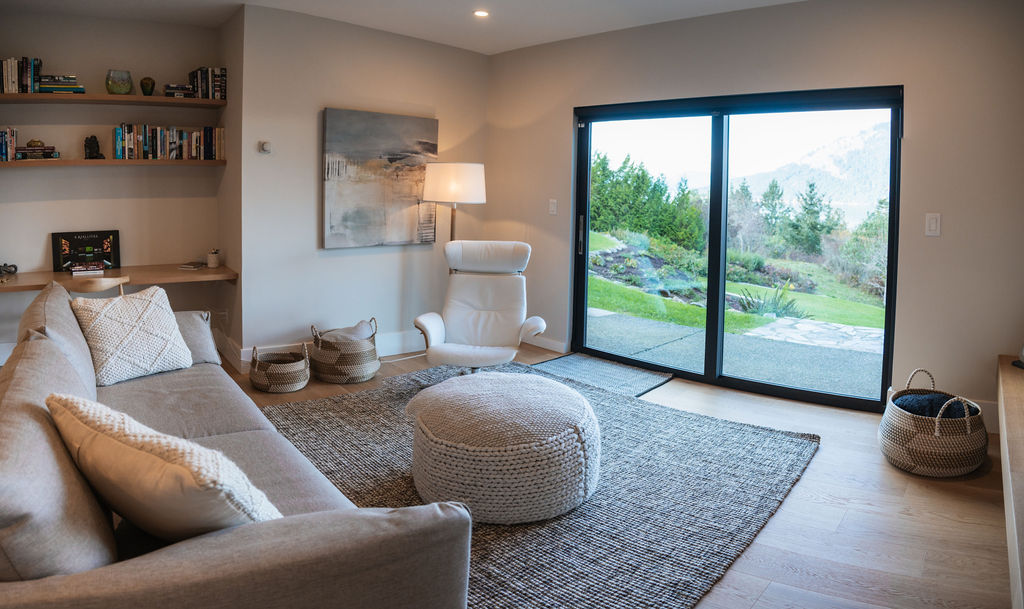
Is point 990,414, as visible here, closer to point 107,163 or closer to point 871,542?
point 871,542

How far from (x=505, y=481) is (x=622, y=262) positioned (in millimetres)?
2889

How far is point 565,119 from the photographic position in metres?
5.51

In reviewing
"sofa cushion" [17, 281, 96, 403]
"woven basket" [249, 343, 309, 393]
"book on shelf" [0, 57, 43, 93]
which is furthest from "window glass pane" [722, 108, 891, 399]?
"book on shelf" [0, 57, 43, 93]

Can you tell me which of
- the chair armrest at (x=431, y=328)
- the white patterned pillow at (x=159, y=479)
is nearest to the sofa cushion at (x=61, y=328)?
the white patterned pillow at (x=159, y=479)

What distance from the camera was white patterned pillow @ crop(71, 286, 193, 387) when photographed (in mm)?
3088

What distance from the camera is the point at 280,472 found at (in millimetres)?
2311

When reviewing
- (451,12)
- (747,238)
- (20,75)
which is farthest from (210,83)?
(747,238)

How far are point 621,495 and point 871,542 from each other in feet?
3.16

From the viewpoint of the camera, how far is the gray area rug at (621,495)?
8.17 feet

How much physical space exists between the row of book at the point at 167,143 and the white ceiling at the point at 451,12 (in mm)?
723

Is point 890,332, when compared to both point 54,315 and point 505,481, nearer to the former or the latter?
point 505,481

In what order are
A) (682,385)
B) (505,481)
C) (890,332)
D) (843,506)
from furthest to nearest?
(682,385), (890,332), (843,506), (505,481)

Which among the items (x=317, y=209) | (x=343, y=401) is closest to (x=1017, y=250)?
(x=343, y=401)

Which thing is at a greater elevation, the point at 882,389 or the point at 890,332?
the point at 890,332
